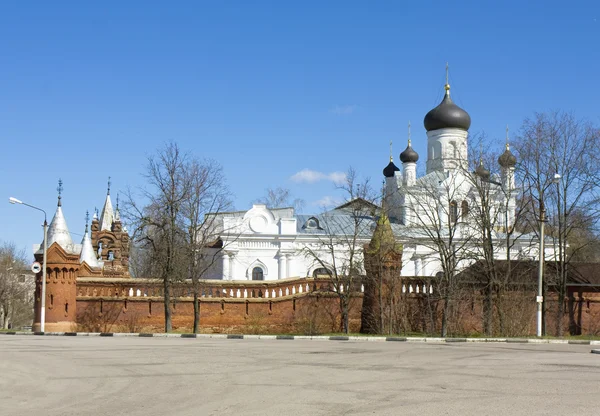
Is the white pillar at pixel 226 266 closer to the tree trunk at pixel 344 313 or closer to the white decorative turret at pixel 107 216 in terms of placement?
the white decorative turret at pixel 107 216

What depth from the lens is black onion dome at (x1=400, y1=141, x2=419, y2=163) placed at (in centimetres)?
6919

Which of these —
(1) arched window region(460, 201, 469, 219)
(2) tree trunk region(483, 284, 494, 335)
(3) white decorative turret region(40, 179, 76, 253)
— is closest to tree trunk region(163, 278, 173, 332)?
(3) white decorative turret region(40, 179, 76, 253)

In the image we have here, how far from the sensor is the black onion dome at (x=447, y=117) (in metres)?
63.1

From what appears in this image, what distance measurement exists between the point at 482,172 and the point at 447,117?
31.9 metres

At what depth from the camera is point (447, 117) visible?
6312cm

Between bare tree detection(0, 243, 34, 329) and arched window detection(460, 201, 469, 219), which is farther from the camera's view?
bare tree detection(0, 243, 34, 329)

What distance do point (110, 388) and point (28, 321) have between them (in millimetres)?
69936

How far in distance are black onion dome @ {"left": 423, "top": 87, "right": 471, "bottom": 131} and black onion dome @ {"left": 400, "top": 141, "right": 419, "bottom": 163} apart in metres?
5.41

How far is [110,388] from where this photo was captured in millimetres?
11961

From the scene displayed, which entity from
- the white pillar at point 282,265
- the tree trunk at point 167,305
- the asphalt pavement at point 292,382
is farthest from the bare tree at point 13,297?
the asphalt pavement at point 292,382

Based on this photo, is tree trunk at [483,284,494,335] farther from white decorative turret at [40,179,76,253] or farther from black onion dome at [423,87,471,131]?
black onion dome at [423,87,471,131]

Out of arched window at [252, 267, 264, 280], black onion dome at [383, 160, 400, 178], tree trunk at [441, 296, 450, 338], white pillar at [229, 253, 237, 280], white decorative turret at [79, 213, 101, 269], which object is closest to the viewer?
tree trunk at [441, 296, 450, 338]

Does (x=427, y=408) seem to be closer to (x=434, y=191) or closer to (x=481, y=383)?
(x=481, y=383)

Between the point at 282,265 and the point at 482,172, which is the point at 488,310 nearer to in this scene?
the point at 482,172
